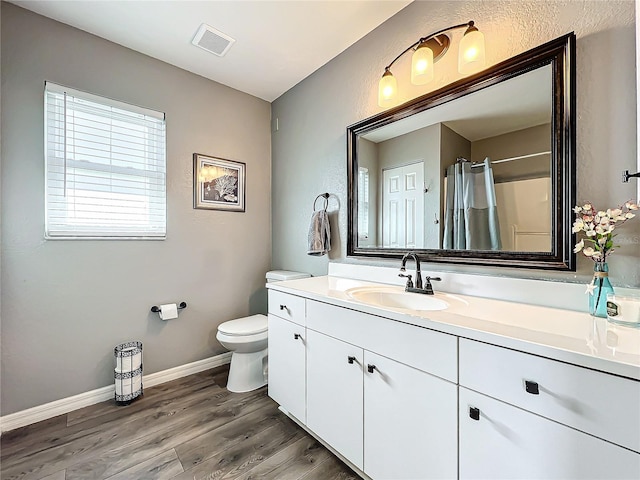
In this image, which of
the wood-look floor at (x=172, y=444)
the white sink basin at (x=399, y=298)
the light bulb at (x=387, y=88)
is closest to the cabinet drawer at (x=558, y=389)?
the white sink basin at (x=399, y=298)

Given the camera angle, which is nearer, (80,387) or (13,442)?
(13,442)

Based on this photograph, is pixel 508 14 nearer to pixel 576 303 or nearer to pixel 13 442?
pixel 576 303

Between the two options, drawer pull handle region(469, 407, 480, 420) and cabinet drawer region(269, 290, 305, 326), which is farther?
cabinet drawer region(269, 290, 305, 326)

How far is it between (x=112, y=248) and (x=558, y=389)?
2401 mm

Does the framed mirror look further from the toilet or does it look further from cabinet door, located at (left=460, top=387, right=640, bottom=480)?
the toilet

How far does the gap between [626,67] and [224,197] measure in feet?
7.97

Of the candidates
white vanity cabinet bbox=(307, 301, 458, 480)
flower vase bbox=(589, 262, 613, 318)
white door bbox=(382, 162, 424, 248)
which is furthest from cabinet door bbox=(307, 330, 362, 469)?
flower vase bbox=(589, 262, 613, 318)

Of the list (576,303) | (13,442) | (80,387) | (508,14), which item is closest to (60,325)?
(80,387)

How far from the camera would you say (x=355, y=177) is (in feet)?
6.39

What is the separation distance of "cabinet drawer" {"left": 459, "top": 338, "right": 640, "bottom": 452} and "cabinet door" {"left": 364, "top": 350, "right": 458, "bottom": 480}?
13 cm

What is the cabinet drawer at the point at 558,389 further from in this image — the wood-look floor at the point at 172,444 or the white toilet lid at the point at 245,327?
the white toilet lid at the point at 245,327

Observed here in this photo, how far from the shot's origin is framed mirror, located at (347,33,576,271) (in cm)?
111

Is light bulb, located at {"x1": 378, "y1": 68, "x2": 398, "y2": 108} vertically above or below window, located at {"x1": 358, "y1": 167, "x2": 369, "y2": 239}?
above

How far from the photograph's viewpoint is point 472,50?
1.28m
